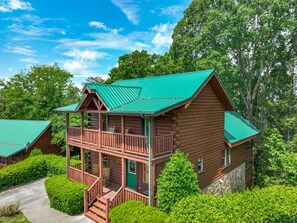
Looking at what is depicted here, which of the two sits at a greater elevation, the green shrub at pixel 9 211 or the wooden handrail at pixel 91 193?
the wooden handrail at pixel 91 193

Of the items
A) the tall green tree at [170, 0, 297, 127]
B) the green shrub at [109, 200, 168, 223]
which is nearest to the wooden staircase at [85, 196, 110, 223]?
the green shrub at [109, 200, 168, 223]

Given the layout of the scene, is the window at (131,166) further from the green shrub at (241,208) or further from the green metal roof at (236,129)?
the green metal roof at (236,129)

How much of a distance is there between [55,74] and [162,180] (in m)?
31.4

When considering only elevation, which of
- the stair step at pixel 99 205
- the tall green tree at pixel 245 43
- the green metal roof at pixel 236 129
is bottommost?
the stair step at pixel 99 205

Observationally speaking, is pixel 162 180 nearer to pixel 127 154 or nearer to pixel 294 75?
pixel 127 154

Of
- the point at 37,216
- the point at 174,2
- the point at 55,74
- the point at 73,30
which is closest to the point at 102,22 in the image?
the point at 73,30

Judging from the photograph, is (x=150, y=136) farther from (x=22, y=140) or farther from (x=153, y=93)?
A: (x=22, y=140)

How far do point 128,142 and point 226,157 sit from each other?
9.33 meters

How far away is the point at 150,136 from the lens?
10.5 meters

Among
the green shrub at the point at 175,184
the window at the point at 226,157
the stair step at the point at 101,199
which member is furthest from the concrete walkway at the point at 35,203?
the window at the point at 226,157

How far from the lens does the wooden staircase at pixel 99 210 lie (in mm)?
11098

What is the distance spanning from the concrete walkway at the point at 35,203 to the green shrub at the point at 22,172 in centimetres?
77

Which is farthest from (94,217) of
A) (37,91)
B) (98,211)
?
(37,91)

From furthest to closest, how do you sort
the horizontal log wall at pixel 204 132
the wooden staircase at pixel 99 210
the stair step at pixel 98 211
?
the horizontal log wall at pixel 204 132, the stair step at pixel 98 211, the wooden staircase at pixel 99 210
